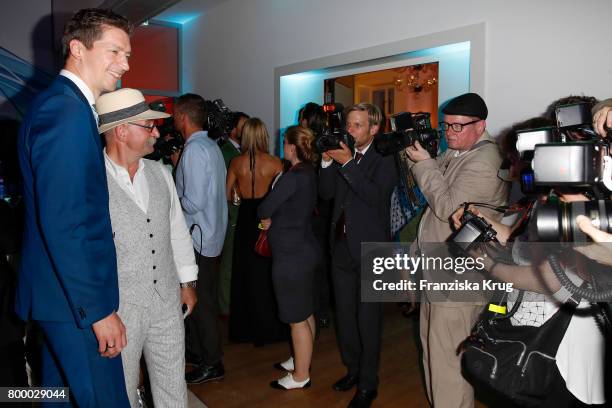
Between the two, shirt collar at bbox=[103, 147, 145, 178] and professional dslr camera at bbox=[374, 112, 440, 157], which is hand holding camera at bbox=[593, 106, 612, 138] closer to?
professional dslr camera at bbox=[374, 112, 440, 157]

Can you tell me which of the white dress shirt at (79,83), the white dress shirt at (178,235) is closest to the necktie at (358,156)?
the white dress shirt at (178,235)

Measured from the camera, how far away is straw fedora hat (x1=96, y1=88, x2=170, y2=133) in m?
1.57

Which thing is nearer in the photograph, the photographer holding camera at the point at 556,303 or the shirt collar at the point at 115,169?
the photographer holding camera at the point at 556,303

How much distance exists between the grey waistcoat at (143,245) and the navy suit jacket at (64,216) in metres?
0.20

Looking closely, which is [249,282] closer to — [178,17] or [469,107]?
[469,107]

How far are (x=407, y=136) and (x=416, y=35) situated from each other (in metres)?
1.62

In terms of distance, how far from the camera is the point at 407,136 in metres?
2.09

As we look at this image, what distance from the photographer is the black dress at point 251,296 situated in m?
3.18

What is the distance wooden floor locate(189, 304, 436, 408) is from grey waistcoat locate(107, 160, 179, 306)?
1119mm

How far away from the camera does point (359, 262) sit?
2377 millimetres

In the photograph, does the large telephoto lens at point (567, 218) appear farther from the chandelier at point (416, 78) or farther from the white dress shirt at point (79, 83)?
the chandelier at point (416, 78)

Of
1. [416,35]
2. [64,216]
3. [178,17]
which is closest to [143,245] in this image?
[64,216]

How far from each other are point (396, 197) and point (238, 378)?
1.79 m

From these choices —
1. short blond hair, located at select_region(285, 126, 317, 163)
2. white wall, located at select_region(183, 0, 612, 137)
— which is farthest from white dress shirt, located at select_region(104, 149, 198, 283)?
white wall, located at select_region(183, 0, 612, 137)
